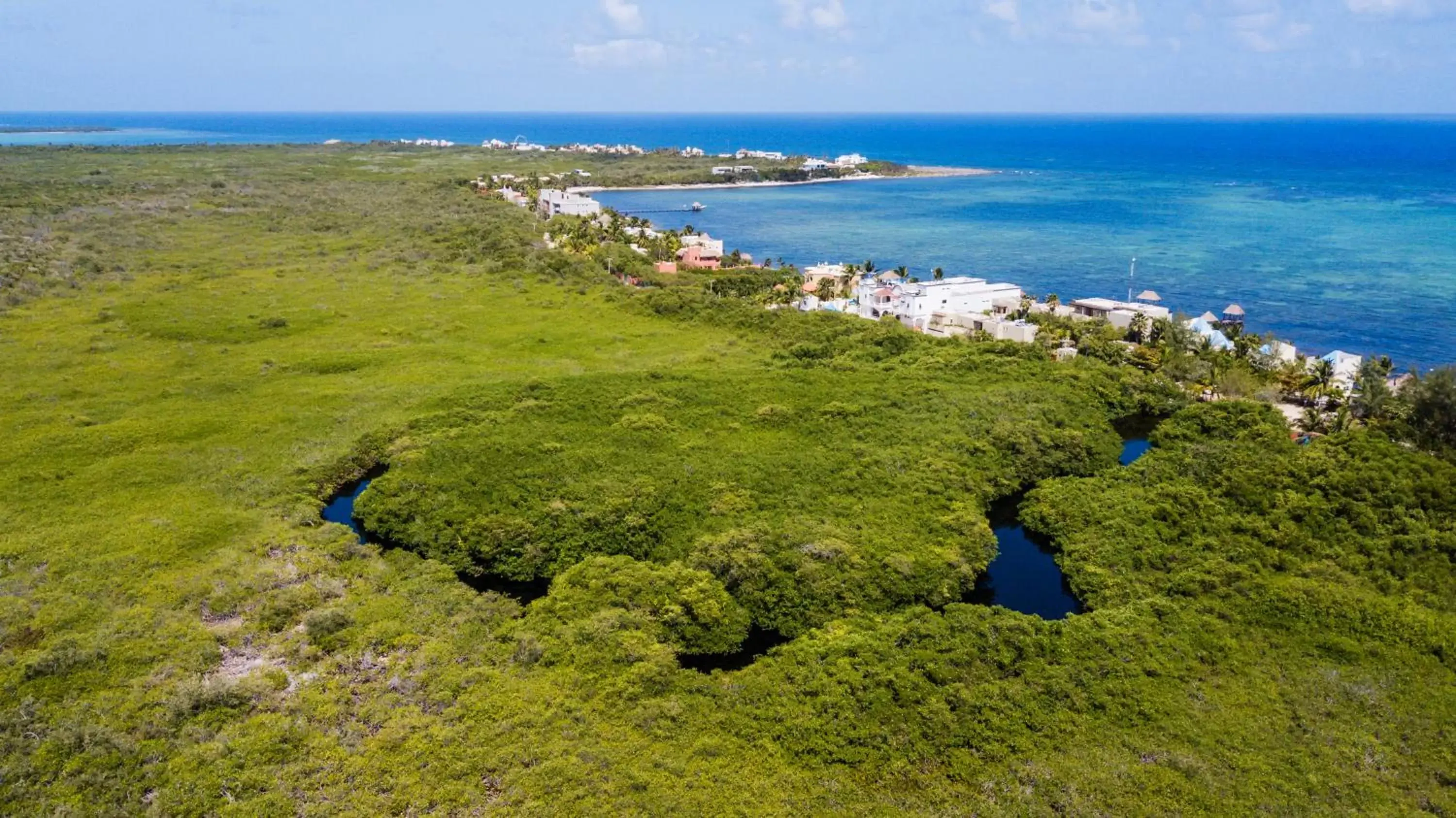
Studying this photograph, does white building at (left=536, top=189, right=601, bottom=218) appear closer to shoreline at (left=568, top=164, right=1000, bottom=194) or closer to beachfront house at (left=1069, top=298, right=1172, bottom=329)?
shoreline at (left=568, top=164, right=1000, bottom=194)

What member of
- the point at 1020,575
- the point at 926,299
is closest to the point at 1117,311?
the point at 926,299

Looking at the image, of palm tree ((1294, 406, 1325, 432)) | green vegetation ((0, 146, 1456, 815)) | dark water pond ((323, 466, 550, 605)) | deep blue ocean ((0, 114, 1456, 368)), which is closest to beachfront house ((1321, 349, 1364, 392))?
palm tree ((1294, 406, 1325, 432))

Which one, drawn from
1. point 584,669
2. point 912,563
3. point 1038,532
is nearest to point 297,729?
point 584,669

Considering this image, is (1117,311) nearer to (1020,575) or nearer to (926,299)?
(926,299)

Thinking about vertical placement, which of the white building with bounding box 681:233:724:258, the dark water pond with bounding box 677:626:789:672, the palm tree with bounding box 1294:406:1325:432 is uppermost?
the white building with bounding box 681:233:724:258

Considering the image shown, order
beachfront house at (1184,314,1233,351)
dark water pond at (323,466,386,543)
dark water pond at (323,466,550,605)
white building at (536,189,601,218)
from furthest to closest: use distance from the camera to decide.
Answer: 1. white building at (536,189,601,218)
2. beachfront house at (1184,314,1233,351)
3. dark water pond at (323,466,386,543)
4. dark water pond at (323,466,550,605)
